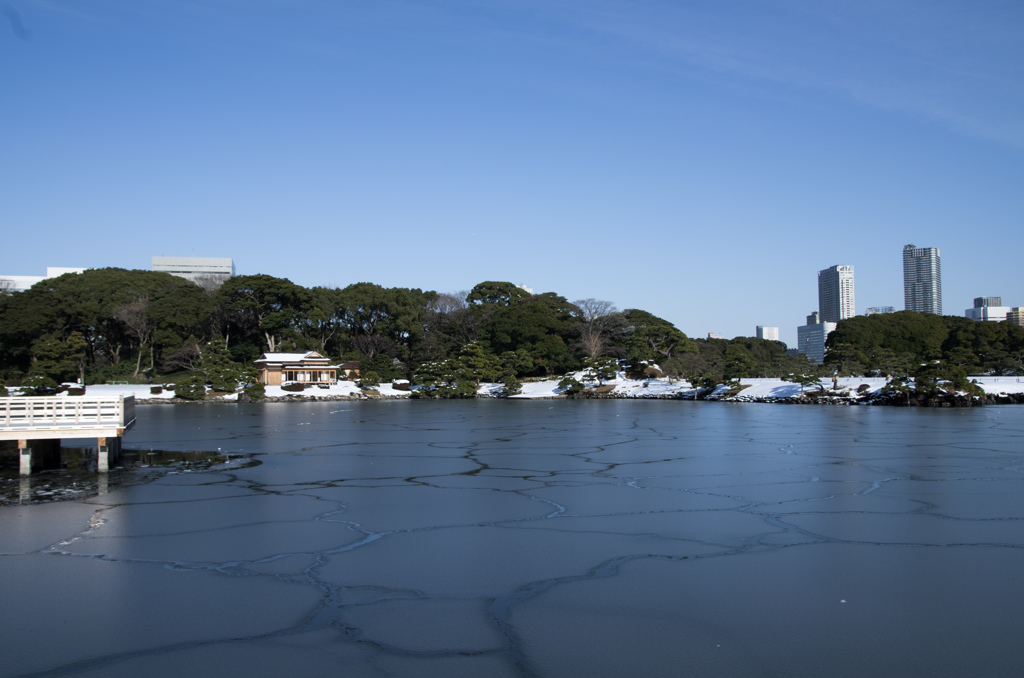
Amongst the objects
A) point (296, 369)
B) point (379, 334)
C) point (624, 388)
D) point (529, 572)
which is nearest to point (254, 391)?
point (296, 369)

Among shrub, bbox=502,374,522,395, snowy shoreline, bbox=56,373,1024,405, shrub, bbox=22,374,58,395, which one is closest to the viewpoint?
shrub, bbox=22,374,58,395

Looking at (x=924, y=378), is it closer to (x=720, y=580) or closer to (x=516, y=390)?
(x=516, y=390)

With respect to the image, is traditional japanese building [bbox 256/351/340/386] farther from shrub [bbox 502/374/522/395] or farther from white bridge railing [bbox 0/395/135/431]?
white bridge railing [bbox 0/395/135/431]

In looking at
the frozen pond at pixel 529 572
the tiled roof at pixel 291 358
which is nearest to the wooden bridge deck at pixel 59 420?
the frozen pond at pixel 529 572

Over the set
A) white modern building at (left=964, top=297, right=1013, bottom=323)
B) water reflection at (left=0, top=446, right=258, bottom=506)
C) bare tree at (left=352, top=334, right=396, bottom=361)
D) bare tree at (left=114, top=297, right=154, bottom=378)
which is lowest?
water reflection at (left=0, top=446, right=258, bottom=506)

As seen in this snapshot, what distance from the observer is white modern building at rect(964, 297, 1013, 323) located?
139625mm

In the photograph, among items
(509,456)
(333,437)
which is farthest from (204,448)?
(509,456)

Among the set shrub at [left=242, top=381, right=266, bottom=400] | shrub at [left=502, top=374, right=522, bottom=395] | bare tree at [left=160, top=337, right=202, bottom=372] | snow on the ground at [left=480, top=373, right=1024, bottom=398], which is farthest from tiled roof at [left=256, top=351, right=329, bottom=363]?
shrub at [left=502, top=374, right=522, bottom=395]

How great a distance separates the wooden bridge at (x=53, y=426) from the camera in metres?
11.5

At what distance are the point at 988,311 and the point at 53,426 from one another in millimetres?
171801

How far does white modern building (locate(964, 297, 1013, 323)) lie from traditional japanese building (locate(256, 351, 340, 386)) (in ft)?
326

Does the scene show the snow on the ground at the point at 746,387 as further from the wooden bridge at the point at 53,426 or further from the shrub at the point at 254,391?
the wooden bridge at the point at 53,426

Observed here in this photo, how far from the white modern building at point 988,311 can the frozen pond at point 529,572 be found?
11675cm

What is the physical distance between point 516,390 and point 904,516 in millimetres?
37649
